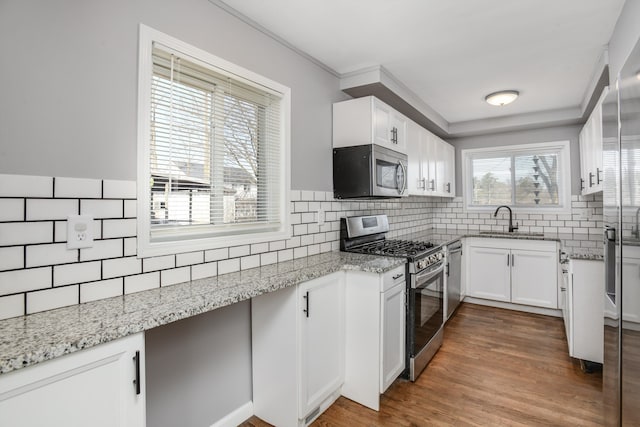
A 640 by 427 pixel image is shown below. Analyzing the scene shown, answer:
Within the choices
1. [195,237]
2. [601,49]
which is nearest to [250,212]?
[195,237]

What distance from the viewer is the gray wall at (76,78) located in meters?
1.15

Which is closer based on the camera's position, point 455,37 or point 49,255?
point 49,255

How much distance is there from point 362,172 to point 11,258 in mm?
2102

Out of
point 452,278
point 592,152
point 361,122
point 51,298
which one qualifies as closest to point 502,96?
point 592,152

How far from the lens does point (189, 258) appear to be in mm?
1674

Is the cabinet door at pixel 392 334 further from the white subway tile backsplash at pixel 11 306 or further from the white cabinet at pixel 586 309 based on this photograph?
the white subway tile backsplash at pixel 11 306

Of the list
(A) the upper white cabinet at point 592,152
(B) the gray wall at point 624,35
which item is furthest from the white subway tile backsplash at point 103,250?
(A) the upper white cabinet at point 592,152

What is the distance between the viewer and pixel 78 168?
129 cm

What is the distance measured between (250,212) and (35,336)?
1.24 m

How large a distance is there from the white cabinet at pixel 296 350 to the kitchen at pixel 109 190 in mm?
109

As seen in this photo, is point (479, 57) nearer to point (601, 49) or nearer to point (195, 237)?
point (601, 49)

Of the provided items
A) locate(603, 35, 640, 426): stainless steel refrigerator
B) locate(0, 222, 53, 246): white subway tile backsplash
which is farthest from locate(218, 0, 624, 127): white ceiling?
locate(0, 222, 53, 246): white subway tile backsplash

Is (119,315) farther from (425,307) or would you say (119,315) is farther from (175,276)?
(425,307)

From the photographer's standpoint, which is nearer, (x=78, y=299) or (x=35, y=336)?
(x=35, y=336)
